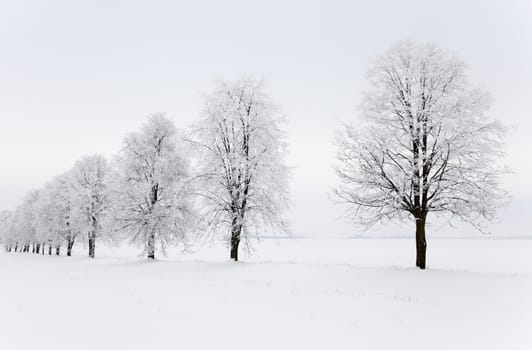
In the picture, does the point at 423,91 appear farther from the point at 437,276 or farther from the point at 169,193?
the point at 169,193

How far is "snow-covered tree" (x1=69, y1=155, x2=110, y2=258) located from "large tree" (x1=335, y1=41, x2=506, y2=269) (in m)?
29.3

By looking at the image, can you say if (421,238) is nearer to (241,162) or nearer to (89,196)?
(241,162)

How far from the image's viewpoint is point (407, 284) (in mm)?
14125

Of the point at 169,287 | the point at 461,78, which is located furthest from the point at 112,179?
the point at 461,78

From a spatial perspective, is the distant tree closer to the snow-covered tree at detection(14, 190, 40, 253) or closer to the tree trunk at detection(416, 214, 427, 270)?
the snow-covered tree at detection(14, 190, 40, 253)

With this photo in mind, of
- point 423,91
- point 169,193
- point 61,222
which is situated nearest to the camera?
point 423,91

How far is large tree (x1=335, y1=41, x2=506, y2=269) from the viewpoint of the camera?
1555cm

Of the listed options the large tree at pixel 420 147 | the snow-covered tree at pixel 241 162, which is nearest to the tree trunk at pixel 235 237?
the snow-covered tree at pixel 241 162

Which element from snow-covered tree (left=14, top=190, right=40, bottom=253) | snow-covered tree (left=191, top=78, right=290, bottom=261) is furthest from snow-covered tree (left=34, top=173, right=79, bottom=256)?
snow-covered tree (left=191, top=78, right=290, bottom=261)

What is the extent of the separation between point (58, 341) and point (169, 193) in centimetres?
1918

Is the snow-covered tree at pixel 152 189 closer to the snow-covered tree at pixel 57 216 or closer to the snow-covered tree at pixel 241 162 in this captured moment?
the snow-covered tree at pixel 241 162

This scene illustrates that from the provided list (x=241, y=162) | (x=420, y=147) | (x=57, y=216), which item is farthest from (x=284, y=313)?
(x=57, y=216)

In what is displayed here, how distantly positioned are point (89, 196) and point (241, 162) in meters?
24.9

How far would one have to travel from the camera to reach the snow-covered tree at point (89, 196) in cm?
3875
